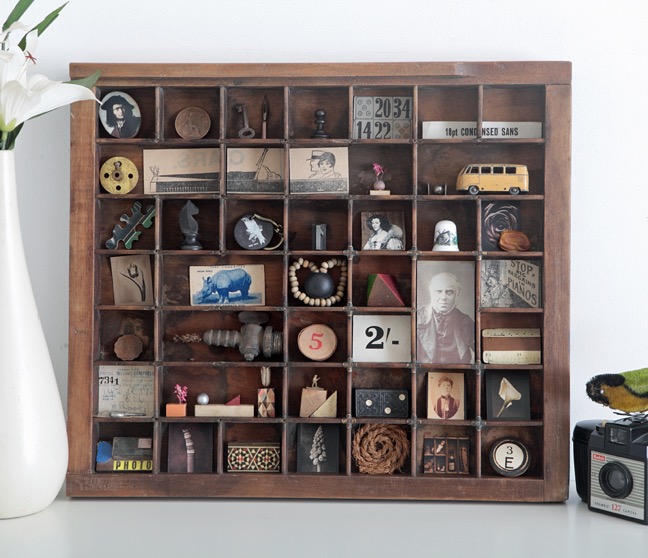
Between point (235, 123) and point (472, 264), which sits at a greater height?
point (235, 123)

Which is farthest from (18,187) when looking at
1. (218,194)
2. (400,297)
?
(400,297)

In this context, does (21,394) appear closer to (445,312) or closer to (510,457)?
(445,312)

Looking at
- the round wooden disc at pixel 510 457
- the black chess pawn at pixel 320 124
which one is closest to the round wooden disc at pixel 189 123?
the black chess pawn at pixel 320 124

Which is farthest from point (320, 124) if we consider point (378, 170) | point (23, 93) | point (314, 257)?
point (23, 93)

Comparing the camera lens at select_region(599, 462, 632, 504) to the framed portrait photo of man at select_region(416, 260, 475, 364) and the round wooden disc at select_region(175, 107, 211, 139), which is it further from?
the round wooden disc at select_region(175, 107, 211, 139)

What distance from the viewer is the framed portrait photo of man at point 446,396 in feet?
6.49

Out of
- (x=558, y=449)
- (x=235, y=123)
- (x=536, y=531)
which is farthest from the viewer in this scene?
(x=235, y=123)

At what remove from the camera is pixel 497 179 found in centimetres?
191

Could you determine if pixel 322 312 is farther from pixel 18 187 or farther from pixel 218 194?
pixel 18 187

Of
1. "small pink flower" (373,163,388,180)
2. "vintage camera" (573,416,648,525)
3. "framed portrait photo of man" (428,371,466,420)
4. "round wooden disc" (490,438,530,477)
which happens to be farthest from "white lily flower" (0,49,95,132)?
"vintage camera" (573,416,648,525)

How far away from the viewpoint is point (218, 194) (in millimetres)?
1962

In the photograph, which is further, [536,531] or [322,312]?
[322,312]

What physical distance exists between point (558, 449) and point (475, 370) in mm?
277

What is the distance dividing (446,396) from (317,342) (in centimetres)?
36
